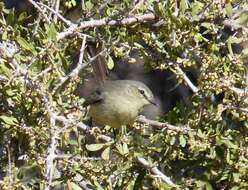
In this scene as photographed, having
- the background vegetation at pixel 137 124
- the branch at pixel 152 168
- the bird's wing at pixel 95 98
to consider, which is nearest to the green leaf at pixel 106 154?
the background vegetation at pixel 137 124

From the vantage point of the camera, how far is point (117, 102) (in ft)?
15.9

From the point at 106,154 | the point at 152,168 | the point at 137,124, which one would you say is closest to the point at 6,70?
the point at 106,154

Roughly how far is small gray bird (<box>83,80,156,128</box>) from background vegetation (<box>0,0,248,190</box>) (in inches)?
30.2

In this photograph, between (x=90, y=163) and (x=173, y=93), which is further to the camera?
(x=173, y=93)

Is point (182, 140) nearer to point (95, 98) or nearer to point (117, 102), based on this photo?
point (117, 102)

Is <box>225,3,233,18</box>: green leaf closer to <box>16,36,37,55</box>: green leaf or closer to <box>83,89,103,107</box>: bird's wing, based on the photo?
<box>16,36,37,55</box>: green leaf

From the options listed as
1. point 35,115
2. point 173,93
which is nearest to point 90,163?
point 35,115

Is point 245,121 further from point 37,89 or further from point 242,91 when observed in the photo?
point 37,89

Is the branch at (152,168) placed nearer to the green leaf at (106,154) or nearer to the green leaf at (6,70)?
the green leaf at (106,154)

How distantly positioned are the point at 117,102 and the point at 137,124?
1076mm

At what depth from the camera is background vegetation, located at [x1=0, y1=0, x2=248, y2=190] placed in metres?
2.97

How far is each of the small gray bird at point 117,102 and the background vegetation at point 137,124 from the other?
0.77 m

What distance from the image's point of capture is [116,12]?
137 inches

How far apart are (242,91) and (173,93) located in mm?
3903
